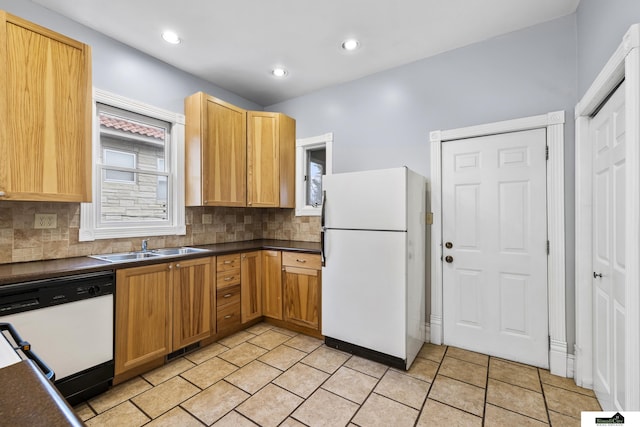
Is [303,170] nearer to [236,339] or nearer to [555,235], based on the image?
[236,339]

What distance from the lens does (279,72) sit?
3.24 metres

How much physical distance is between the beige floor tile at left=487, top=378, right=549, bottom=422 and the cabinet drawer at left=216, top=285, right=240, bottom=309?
91.1 inches

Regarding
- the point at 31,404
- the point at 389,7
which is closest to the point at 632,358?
the point at 31,404

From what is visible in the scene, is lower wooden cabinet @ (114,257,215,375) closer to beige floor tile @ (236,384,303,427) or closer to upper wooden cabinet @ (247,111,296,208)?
beige floor tile @ (236,384,303,427)

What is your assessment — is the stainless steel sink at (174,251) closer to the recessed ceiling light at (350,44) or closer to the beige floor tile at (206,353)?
the beige floor tile at (206,353)

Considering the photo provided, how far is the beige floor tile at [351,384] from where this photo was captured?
204cm

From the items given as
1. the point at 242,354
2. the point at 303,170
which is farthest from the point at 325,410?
the point at 303,170

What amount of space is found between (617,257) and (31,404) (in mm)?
2484

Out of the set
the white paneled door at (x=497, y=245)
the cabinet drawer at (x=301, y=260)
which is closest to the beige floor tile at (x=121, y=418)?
the cabinet drawer at (x=301, y=260)

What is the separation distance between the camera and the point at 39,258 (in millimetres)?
2189

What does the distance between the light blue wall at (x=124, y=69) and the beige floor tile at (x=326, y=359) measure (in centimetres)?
285

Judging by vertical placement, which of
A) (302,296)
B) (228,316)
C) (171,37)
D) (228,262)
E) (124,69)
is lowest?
(228,316)

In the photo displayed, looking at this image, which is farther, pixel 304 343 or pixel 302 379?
pixel 304 343

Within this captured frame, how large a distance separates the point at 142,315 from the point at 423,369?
2286 mm
